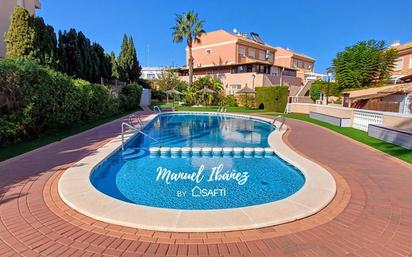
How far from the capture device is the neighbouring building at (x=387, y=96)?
15.7m

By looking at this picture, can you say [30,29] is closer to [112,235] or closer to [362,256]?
[112,235]

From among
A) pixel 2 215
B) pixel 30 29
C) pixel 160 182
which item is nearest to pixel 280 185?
pixel 160 182

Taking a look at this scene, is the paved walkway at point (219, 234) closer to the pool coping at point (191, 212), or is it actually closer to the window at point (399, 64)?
the pool coping at point (191, 212)

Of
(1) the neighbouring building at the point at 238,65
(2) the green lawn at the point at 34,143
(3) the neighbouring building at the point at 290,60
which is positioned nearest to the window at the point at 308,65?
(3) the neighbouring building at the point at 290,60

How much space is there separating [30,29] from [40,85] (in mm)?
7550

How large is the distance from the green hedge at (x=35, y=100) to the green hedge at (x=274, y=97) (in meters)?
20.3

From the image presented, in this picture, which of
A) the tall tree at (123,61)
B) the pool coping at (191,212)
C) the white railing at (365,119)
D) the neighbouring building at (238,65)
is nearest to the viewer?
the pool coping at (191,212)

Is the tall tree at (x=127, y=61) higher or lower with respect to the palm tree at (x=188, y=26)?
lower

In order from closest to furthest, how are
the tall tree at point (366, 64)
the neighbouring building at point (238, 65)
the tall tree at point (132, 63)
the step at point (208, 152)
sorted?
the step at point (208, 152), the tall tree at point (366, 64), the tall tree at point (132, 63), the neighbouring building at point (238, 65)

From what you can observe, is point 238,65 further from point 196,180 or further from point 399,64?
point 196,180

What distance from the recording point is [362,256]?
334cm

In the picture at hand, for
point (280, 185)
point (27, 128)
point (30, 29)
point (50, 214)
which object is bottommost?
point (280, 185)

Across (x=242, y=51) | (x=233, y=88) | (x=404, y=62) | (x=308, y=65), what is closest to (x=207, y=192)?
(x=233, y=88)

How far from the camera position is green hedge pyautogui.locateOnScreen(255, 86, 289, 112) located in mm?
28453
